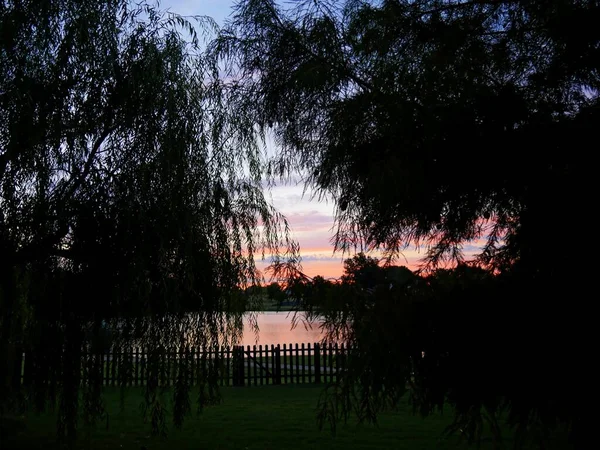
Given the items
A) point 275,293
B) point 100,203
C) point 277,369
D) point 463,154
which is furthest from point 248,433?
point 277,369

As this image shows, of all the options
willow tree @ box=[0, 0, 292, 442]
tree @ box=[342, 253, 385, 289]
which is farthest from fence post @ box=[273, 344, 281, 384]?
tree @ box=[342, 253, 385, 289]

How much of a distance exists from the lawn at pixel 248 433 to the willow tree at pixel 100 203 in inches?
59.6

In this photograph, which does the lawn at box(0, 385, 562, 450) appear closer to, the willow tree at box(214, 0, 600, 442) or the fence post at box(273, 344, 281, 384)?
the willow tree at box(214, 0, 600, 442)

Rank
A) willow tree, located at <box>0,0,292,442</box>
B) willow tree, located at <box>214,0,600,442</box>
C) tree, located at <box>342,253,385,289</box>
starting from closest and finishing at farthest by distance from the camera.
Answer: willow tree, located at <box>214,0,600,442</box>
tree, located at <box>342,253,385,289</box>
willow tree, located at <box>0,0,292,442</box>

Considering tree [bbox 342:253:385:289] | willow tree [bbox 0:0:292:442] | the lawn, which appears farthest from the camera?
the lawn

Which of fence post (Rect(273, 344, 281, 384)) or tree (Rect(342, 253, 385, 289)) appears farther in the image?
fence post (Rect(273, 344, 281, 384))

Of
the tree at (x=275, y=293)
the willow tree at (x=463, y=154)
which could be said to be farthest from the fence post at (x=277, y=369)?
the tree at (x=275, y=293)

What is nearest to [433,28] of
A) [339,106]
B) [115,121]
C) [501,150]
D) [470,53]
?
[470,53]

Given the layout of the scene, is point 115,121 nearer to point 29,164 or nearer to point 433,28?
point 29,164

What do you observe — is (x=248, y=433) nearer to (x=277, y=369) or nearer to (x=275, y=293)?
(x=275, y=293)

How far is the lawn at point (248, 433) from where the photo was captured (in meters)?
8.17

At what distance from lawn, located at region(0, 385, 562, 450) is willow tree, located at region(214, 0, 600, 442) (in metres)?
3.43

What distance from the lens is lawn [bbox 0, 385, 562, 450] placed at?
26.8 feet

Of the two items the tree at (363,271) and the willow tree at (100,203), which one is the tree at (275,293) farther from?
the willow tree at (100,203)
